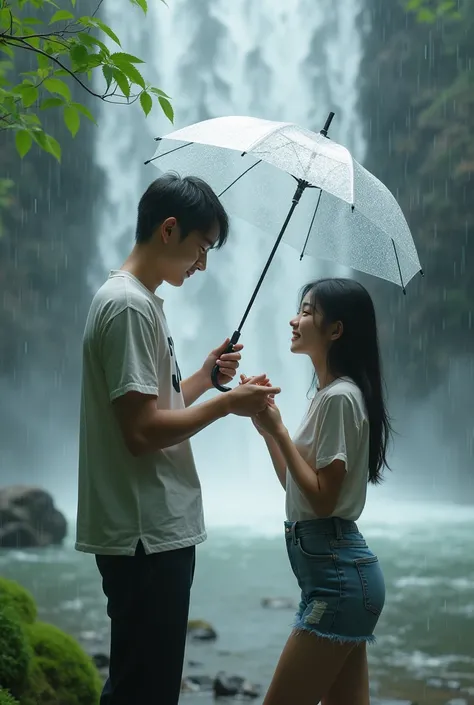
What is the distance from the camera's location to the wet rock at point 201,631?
5.45 meters

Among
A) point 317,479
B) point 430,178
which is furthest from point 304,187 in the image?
point 430,178

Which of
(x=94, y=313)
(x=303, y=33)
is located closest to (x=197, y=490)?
(x=94, y=313)

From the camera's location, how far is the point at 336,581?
1.81m

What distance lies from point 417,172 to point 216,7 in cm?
332

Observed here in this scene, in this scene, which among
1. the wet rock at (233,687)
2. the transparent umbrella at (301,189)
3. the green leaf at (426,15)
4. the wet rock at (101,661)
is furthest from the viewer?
the green leaf at (426,15)

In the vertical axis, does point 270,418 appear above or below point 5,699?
above

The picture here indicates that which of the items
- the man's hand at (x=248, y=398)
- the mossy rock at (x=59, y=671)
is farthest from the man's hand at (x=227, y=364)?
the mossy rock at (x=59, y=671)

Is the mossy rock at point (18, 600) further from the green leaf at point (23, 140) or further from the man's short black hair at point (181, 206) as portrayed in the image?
the man's short black hair at point (181, 206)

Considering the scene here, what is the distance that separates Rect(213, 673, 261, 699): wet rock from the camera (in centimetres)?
423

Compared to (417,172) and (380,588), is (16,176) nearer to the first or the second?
(417,172)

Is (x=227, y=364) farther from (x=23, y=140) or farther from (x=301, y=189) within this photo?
(x=23, y=140)

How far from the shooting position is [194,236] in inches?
70.3

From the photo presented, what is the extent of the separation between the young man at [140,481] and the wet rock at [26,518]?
236 inches

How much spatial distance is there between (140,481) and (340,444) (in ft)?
1.47
